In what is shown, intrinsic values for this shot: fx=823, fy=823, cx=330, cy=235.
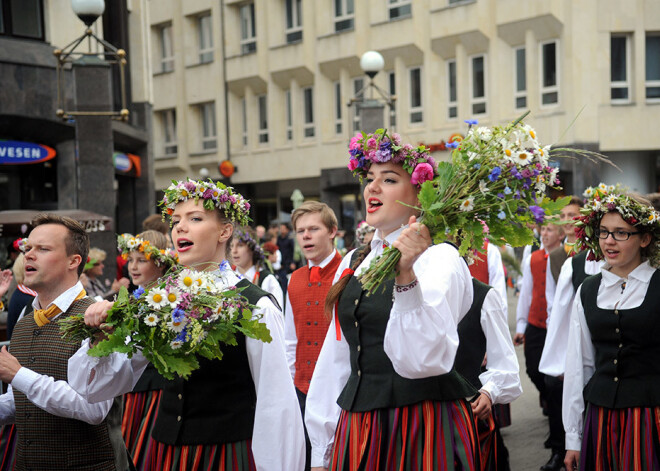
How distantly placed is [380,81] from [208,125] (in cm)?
911

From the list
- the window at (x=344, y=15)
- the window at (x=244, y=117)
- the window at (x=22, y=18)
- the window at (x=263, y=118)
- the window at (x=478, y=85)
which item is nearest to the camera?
the window at (x=22, y=18)

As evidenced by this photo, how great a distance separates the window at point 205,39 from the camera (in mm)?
35031

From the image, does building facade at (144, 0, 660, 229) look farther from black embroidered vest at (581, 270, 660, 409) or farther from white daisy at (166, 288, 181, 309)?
white daisy at (166, 288, 181, 309)

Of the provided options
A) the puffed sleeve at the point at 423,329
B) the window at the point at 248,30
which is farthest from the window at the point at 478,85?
the puffed sleeve at the point at 423,329

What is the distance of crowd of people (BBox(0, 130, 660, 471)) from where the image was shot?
3414mm

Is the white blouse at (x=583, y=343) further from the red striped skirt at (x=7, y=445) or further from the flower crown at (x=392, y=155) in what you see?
the red striped skirt at (x=7, y=445)

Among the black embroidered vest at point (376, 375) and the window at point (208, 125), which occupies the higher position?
the window at point (208, 125)

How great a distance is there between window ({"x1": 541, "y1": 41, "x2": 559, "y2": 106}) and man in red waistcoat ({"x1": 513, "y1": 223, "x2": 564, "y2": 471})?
18.2m

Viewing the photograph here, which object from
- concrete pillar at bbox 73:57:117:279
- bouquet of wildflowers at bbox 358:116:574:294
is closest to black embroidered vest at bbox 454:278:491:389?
bouquet of wildflowers at bbox 358:116:574:294

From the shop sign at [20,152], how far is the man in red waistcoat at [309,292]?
459 inches

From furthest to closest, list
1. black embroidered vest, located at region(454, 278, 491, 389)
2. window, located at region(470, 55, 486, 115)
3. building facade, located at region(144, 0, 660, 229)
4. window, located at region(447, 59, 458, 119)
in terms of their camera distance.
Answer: window, located at region(447, 59, 458, 119)
window, located at region(470, 55, 486, 115)
building facade, located at region(144, 0, 660, 229)
black embroidered vest, located at region(454, 278, 491, 389)

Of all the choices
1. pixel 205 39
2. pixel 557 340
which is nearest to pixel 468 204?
pixel 557 340

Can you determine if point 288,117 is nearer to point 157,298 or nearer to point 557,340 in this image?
point 557,340

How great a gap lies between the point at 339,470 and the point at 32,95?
13828 millimetres
